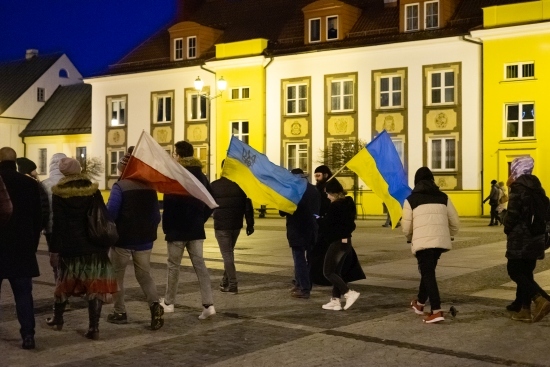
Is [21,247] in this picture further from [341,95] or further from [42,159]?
[42,159]

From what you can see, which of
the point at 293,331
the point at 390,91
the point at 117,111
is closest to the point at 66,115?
the point at 117,111

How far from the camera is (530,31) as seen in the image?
33.6m

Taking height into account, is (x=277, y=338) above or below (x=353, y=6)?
below

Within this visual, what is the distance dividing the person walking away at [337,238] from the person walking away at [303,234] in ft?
2.62

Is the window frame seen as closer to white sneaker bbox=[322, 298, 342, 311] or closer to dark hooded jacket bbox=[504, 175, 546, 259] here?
white sneaker bbox=[322, 298, 342, 311]

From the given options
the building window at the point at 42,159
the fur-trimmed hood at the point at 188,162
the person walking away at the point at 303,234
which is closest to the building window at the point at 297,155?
the building window at the point at 42,159

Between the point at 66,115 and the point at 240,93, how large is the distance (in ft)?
54.1

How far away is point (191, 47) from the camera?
45188mm

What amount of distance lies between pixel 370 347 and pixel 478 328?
1583mm

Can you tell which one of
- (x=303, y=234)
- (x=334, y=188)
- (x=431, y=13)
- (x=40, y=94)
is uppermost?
(x=431, y=13)

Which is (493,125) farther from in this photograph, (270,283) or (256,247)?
(270,283)

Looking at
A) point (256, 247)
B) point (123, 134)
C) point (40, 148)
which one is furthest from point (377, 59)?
point (40, 148)

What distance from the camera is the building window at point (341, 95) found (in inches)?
1534

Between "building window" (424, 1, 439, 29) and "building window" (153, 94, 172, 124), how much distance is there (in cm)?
1531
